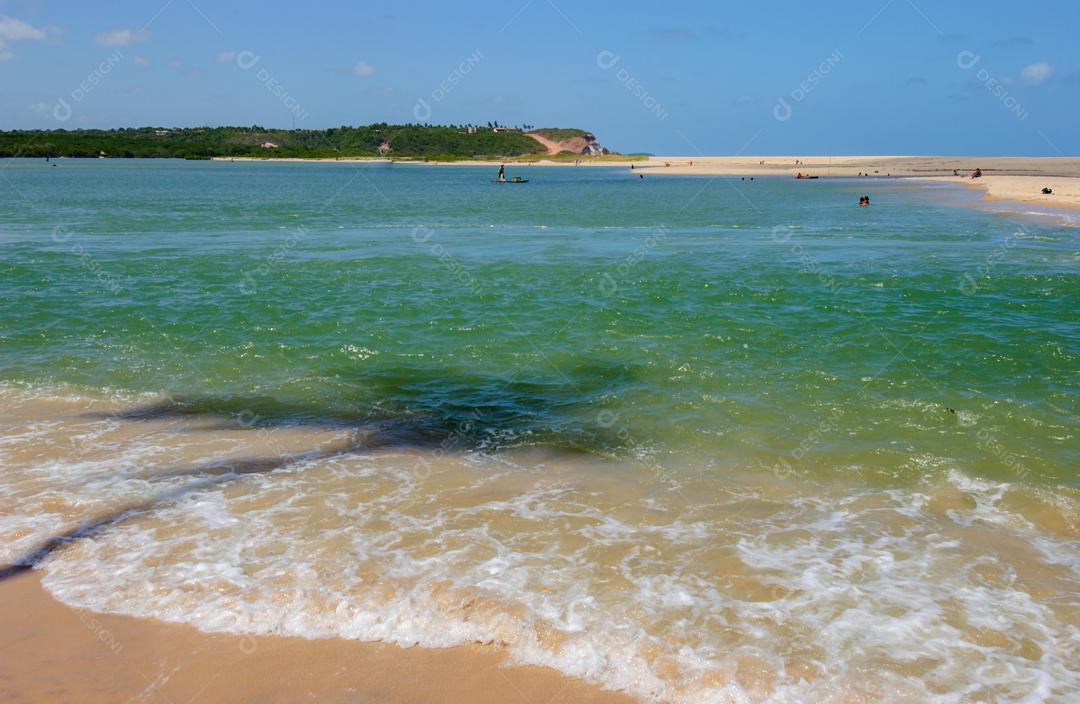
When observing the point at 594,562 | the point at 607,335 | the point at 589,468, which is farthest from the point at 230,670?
the point at 607,335

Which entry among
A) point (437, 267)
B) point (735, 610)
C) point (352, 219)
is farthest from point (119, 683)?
point (352, 219)

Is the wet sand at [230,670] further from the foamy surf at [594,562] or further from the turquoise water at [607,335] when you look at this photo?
the turquoise water at [607,335]

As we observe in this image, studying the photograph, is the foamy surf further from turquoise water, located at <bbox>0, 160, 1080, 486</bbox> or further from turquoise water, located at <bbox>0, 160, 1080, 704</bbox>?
turquoise water, located at <bbox>0, 160, 1080, 486</bbox>

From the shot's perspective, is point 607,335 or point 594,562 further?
point 607,335

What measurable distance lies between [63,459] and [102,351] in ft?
20.5

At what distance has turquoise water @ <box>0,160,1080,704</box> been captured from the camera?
6449mm

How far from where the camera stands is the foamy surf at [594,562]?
6.08m

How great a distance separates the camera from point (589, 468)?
990 centimetres

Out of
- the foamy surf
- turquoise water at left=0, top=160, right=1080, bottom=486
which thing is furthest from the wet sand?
turquoise water at left=0, top=160, right=1080, bottom=486

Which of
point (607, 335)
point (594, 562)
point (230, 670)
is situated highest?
point (607, 335)

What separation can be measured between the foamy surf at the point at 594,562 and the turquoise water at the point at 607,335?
4.32ft

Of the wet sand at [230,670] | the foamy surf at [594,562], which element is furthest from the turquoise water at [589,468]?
the wet sand at [230,670]

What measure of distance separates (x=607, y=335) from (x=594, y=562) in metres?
9.69

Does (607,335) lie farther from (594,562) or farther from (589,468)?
(594,562)
